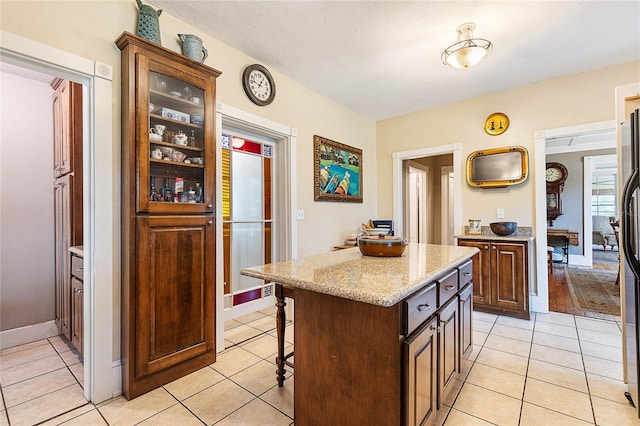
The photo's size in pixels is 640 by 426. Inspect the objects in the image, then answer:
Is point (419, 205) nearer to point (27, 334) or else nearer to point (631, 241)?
point (631, 241)

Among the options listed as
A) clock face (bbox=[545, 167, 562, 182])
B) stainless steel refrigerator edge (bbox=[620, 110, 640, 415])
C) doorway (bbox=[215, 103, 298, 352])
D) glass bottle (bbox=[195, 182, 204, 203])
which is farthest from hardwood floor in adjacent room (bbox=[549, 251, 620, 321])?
glass bottle (bbox=[195, 182, 204, 203])

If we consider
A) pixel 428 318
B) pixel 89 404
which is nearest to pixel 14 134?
pixel 89 404

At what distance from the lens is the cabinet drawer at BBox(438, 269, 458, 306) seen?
1.56m

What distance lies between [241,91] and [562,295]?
4.91m

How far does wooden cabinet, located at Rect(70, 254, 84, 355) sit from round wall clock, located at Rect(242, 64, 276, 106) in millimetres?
2013

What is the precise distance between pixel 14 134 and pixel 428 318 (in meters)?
3.74

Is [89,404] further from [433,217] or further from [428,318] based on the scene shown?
[433,217]

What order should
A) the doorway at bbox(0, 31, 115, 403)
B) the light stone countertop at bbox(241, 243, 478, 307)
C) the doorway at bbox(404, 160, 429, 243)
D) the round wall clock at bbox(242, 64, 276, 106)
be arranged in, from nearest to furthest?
1. the light stone countertop at bbox(241, 243, 478, 307)
2. the doorway at bbox(0, 31, 115, 403)
3. the round wall clock at bbox(242, 64, 276, 106)
4. the doorway at bbox(404, 160, 429, 243)

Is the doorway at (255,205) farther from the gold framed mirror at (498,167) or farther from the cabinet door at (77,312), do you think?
the gold framed mirror at (498,167)

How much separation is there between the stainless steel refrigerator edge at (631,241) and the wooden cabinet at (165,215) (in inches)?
104

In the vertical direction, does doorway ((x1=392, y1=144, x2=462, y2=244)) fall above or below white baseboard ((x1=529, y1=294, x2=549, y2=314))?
above

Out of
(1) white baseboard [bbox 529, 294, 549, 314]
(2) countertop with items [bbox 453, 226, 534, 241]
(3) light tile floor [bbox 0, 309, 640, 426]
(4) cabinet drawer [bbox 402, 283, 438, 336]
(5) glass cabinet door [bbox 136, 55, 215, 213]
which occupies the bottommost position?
(3) light tile floor [bbox 0, 309, 640, 426]

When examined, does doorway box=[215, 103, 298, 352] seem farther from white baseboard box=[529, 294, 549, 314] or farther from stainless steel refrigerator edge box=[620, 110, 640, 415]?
white baseboard box=[529, 294, 549, 314]

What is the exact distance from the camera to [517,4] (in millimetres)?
2125
